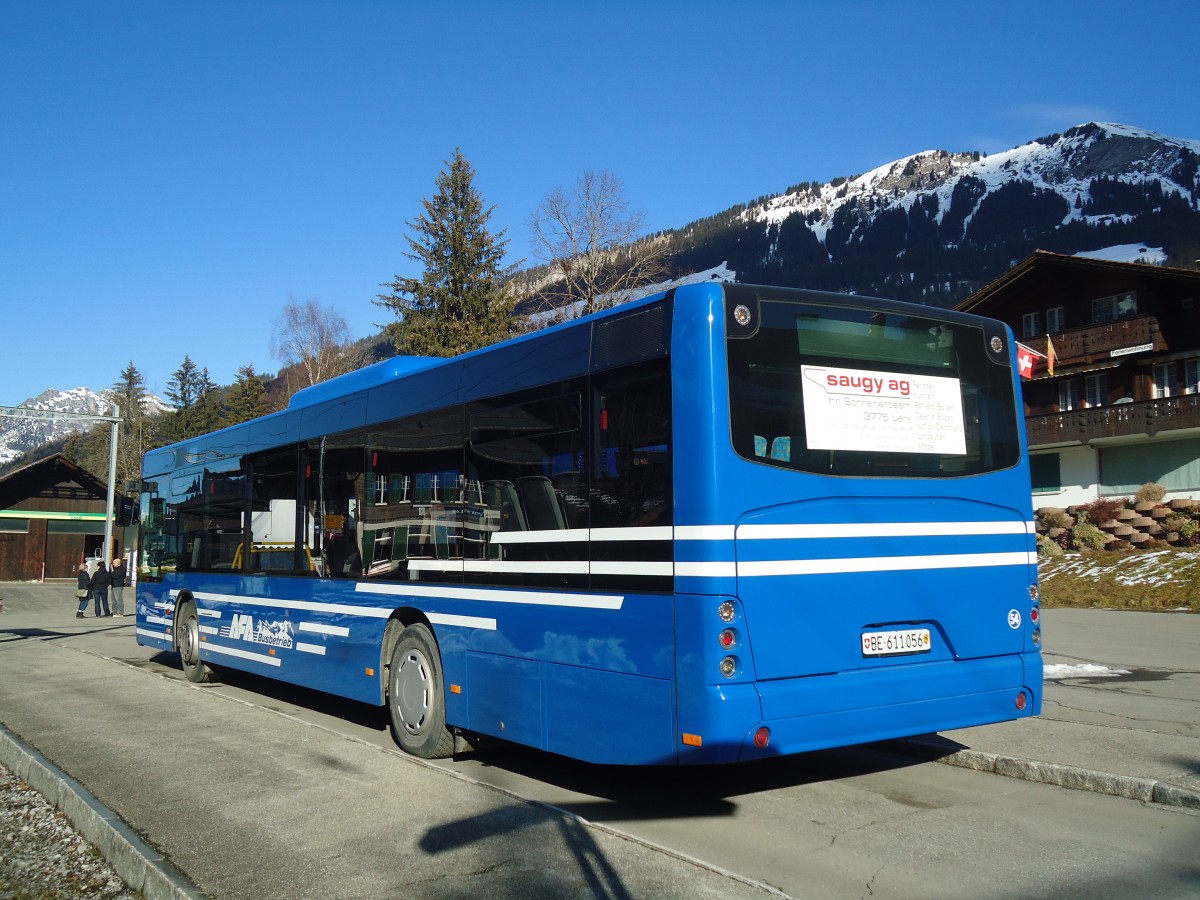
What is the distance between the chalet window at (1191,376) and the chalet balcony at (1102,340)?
1477 millimetres

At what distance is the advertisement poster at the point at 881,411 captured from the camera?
6000mm

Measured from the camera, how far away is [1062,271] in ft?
146

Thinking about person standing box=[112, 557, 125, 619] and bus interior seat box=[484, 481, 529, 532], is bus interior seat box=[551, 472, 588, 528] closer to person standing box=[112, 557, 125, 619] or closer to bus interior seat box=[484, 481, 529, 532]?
bus interior seat box=[484, 481, 529, 532]

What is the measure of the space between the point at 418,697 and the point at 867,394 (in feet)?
14.0

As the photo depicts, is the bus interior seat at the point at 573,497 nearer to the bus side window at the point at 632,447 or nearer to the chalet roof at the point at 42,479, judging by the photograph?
the bus side window at the point at 632,447

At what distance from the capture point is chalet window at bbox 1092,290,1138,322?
4228 cm

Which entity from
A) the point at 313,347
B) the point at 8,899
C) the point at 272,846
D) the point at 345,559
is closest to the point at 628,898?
the point at 272,846

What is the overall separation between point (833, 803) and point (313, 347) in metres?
60.6

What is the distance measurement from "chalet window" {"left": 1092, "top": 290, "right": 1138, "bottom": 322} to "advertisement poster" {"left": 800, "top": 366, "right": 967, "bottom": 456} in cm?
4066

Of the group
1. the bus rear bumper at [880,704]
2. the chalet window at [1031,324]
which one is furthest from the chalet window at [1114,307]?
the bus rear bumper at [880,704]

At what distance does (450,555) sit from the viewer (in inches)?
305

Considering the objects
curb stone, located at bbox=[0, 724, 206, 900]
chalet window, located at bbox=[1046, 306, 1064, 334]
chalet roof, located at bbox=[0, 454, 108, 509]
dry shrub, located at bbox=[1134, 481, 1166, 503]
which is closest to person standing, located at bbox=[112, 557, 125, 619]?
curb stone, located at bbox=[0, 724, 206, 900]

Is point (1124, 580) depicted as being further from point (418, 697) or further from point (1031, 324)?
point (418, 697)

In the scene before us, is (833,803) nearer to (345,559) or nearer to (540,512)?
(540,512)
